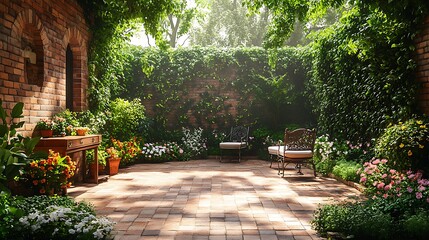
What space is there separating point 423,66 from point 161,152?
624cm

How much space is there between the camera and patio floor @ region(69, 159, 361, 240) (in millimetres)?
3877

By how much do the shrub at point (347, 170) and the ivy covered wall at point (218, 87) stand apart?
14.0 feet

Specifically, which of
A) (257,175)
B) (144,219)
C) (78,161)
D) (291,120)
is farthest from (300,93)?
(144,219)

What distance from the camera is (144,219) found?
4336 millimetres

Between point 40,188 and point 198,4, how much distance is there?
516 centimetres

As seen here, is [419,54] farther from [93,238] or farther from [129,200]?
[93,238]

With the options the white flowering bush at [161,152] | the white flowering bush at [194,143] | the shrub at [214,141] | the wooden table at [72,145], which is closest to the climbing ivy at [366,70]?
the shrub at [214,141]

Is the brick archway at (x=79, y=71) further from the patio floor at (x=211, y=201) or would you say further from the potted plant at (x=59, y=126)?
the patio floor at (x=211, y=201)

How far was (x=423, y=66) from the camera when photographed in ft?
18.7

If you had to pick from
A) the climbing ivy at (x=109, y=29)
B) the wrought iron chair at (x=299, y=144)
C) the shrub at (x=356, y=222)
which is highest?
the climbing ivy at (x=109, y=29)

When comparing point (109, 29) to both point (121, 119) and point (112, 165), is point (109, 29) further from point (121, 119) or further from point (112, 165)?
point (112, 165)

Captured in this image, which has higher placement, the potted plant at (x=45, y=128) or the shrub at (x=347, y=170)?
the potted plant at (x=45, y=128)

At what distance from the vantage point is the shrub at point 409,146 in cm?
509

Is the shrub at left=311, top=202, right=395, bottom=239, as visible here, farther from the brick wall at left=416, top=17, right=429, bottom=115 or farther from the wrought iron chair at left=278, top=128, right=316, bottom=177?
the wrought iron chair at left=278, top=128, right=316, bottom=177
